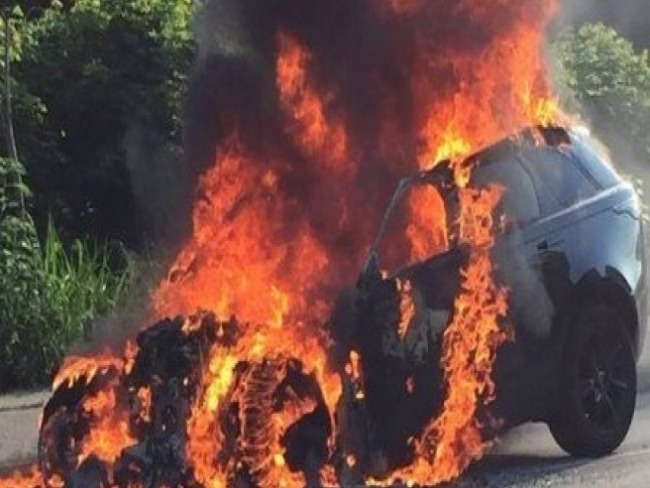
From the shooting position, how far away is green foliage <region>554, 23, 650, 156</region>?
21281 mm

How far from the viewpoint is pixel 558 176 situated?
31.6 ft

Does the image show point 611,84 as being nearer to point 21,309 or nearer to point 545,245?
point 21,309

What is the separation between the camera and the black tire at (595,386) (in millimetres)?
9320

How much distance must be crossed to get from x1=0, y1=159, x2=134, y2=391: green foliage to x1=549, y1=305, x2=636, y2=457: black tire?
205 inches

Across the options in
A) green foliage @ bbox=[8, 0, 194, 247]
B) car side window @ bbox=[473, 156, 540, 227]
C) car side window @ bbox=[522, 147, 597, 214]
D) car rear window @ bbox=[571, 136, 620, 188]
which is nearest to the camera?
car side window @ bbox=[473, 156, 540, 227]

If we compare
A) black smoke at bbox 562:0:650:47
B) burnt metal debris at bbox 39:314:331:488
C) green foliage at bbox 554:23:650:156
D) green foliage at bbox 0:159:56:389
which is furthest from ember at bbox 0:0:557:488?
black smoke at bbox 562:0:650:47

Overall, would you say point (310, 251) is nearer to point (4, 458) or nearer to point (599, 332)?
point (599, 332)

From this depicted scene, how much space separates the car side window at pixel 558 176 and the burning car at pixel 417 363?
10 millimetres

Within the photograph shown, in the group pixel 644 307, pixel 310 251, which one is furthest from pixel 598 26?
pixel 310 251

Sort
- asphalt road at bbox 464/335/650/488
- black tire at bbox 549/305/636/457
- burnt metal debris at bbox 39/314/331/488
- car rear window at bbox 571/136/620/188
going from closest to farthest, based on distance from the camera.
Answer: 1. burnt metal debris at bbox 39/314/331/488
2. asphalt road at bbox 464/335/650/488
3. black tire at bbox 549/305/636/457
4. car rear window at bbox 571/136/620/188

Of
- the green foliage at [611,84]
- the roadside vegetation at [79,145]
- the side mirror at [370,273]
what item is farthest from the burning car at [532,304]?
the green foliage at [611,84]

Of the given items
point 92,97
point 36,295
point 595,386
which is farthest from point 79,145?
point 595,386

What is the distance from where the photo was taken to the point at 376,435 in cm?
830

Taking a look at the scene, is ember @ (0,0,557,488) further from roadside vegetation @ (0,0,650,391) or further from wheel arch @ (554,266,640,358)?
roadside vegetation @ (0,0,650,391)
